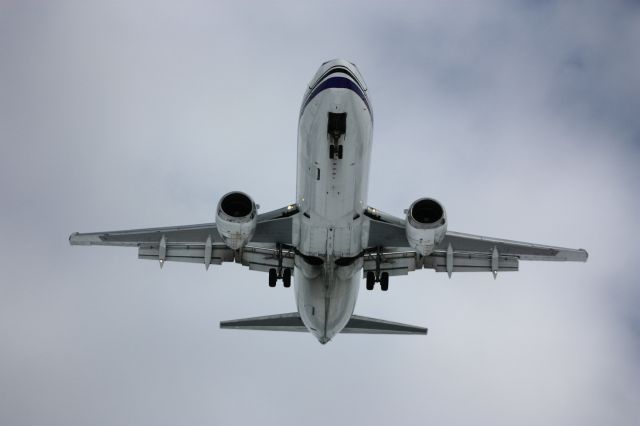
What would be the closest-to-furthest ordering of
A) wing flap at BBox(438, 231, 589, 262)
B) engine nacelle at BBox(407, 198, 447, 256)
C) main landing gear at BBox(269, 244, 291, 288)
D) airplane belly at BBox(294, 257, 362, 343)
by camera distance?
engine nacelle at BBox(407, 198, 447, 256) < airplane belly at BBox(294, 257, 362, 343) < wing flap at BBox(438, 231, 589, 262) < main landing gear at BBox(269, 244, 291, 288)

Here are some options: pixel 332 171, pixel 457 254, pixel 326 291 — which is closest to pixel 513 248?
pixel 457 254

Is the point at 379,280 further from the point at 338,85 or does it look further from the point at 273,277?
the point at 338,85

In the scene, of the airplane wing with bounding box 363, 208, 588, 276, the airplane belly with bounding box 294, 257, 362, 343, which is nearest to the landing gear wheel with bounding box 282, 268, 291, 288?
the airplane belly with bounding box 294, 257, 362, 343

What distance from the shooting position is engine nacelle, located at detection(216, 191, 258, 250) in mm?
22828

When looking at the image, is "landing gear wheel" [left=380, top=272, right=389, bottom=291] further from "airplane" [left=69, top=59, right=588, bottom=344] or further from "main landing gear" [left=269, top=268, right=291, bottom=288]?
"main landing gear" [left=269, top=268, right=291, bottom=288]

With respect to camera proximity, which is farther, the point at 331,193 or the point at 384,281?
the point at 384,281

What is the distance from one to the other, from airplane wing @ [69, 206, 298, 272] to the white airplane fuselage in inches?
43.9

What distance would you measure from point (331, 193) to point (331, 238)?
235cm

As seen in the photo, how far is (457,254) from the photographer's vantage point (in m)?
27.9

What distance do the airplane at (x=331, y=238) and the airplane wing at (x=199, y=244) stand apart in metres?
0.04

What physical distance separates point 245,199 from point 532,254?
10834 millimetres

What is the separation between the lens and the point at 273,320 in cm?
2908

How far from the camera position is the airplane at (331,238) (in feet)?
69.4

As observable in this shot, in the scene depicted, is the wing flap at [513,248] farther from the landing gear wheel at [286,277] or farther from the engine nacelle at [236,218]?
the engine nacelle at [236,218]
